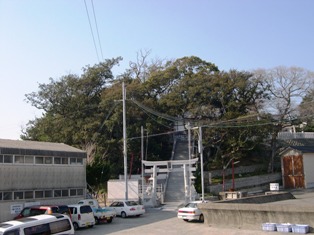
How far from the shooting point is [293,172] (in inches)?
1828

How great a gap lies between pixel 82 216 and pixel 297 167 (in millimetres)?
30811

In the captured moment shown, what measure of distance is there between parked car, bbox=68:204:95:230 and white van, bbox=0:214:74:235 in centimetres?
683

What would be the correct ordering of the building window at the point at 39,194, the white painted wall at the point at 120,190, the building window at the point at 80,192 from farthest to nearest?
1. the white painted wall at the point at 120,190
2. the building window at the point at 80,192
3. the building window at the point at 39,194

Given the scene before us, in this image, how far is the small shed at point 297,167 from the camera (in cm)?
4538

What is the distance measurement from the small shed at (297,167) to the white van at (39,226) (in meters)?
35.4

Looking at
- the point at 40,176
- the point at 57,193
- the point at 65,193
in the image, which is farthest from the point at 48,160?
the point at 65,193

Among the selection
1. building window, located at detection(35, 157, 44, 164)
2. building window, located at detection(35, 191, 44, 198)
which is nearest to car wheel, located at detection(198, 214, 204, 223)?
building window, located at detection(35, 191, 44, 198)

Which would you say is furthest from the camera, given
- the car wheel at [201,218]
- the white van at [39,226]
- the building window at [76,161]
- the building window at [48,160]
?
the building window at [76,161]

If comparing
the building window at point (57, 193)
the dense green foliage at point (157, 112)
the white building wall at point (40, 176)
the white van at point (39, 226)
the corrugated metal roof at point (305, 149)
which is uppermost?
the dense green foliage at point (157, 112)

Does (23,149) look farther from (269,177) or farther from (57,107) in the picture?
(269,177)

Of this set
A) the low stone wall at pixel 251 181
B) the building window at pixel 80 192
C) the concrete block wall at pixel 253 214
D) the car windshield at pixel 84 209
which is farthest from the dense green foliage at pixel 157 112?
the concrete block wall at pixel 253 214

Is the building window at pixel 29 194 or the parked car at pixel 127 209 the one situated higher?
the building window at pixel 29 194

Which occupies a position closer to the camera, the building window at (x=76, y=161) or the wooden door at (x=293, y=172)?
the building window at (x=76, y=161)

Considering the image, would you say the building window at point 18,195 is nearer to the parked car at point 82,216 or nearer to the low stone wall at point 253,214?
the parked car at point 82,216
